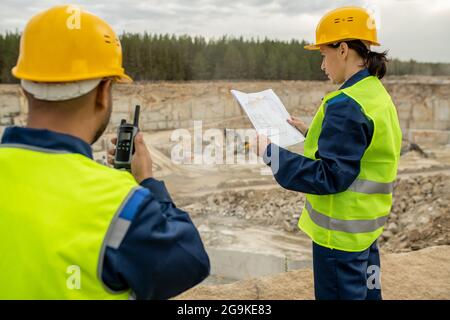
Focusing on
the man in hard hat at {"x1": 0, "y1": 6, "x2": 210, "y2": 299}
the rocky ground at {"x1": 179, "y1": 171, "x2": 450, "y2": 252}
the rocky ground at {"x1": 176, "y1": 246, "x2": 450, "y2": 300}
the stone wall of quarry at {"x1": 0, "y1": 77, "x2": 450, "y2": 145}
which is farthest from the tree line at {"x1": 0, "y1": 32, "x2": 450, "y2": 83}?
the man in hard hat at {"x1": 0, "y1": 6, "x2": 210, "y2": 299}

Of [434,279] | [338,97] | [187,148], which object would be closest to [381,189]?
[338,97]

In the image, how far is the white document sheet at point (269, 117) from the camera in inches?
93.0

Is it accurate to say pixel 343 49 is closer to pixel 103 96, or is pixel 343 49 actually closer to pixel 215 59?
pixel 103 96

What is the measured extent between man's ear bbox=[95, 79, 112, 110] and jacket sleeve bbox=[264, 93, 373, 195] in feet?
3.41

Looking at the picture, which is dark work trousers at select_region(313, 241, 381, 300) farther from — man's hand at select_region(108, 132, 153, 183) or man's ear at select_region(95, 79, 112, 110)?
man's ear at select_region(95, 79, 112, 110)

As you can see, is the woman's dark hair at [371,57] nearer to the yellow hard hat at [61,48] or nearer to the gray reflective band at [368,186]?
the gray reflective band at [368,186]

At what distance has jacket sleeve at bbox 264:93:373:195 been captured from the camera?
81.2 inches

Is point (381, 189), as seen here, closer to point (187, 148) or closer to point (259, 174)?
point (259, 174)

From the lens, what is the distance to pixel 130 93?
23.6 m

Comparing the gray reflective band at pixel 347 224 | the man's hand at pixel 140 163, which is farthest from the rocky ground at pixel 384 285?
the man's hand at pixel 140 163

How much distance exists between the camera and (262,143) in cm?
225

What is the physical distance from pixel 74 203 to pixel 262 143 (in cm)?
128

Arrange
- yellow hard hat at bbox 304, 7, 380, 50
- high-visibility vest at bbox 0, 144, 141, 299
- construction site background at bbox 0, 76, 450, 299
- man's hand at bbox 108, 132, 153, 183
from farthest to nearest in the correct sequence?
construction site background at bbox 0, 76, 450, 299
yellow hard hat at bbox 304, 7, 380, 50
man's hand at bbox 108, 132, 153, 183
high-visibility vest at bbox 0, 144, 141, 299

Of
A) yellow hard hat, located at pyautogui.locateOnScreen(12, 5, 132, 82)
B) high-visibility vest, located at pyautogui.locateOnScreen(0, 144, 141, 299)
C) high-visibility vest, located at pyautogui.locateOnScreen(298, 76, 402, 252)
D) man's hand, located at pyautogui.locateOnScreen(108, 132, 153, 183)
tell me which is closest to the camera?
high-visibility vest, located at pyautogui.locateOnScreen(0, 144, 141, 299)
